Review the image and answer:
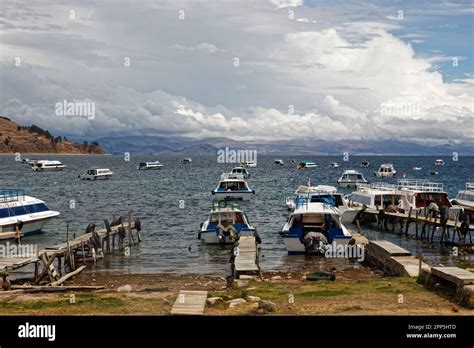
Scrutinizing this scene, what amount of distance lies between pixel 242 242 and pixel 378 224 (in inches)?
865

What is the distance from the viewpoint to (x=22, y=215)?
4816cm

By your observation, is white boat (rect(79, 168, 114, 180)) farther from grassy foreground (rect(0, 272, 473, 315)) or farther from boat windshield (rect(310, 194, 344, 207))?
grassy foreground (rect(0, 272, 473, 315))

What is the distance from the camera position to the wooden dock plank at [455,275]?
18609mm

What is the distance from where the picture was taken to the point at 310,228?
39125mm

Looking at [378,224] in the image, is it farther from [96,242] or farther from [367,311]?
[367,311]

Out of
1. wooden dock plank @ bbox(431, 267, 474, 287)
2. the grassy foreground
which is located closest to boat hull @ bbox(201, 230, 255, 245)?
the grassy foreground

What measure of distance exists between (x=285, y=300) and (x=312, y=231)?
18729 mm

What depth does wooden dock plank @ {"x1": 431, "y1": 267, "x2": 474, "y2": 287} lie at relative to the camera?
1861cm

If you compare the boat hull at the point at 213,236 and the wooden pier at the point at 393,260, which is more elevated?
the wooden pier at the point at 393,260

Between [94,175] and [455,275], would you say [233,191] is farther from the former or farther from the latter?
[94,175]

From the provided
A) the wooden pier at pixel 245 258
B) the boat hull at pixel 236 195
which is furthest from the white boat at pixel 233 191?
the wooden pier at pixel 245 258

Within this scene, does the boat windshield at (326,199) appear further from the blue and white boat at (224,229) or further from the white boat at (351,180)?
the white boat at (351,180)

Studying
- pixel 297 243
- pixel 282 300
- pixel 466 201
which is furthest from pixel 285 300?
pixel 466 201

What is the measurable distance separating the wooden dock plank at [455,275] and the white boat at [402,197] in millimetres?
32872
